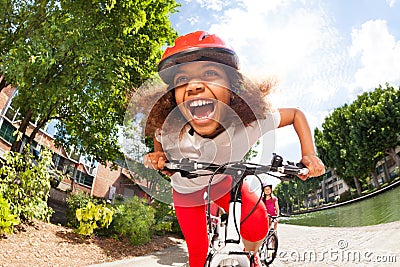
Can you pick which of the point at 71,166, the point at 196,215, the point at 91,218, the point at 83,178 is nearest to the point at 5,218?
the point at 91,218

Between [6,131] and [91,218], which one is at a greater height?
[6,131]

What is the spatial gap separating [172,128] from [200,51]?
22.6 inches

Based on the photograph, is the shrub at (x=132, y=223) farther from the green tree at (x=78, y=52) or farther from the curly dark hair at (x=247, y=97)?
the curly dark hair at (x=247, y=97)

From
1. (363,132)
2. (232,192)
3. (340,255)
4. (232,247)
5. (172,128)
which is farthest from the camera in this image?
(363,132)

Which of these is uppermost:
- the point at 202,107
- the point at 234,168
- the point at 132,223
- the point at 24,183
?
the point at 202,107

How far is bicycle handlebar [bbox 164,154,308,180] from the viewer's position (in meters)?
1.68

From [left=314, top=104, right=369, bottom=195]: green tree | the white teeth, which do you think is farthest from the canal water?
the white teeth

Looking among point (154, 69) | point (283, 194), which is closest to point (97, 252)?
point (154, 69)

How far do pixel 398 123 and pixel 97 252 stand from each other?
1436 inches

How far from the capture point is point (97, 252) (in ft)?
26.3

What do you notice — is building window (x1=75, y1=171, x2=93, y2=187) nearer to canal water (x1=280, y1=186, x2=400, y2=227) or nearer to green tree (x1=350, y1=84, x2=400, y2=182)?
canal water (x1=280, y1=186, x2=400, y2=227)

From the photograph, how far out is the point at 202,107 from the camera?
2012 millimetres

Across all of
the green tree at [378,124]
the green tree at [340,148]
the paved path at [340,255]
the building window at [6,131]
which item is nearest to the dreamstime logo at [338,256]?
the paved path at [340,255]

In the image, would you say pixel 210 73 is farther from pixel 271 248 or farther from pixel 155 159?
pixel 271 248
